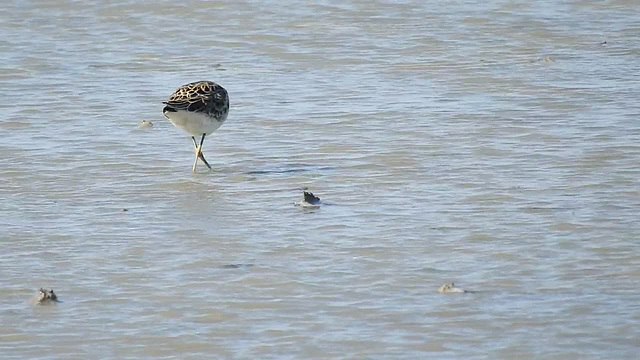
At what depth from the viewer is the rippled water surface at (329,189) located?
7191 millimetres

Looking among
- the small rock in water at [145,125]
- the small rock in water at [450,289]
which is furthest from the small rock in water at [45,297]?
the small rock in water at [145,125]

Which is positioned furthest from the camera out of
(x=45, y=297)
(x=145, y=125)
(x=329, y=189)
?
(x=145, y=125)

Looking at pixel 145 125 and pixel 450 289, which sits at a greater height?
pixel 450 289

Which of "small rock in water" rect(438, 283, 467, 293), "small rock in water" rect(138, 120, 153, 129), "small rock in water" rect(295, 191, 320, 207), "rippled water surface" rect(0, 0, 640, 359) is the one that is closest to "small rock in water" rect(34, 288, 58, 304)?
"rippled water surface" rect(0, 0, 640, 359)

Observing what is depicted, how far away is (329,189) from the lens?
33.2ft

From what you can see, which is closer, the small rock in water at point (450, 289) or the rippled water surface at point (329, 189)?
the rippled water surface at point (329, 189)

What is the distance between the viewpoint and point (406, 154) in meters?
11.1

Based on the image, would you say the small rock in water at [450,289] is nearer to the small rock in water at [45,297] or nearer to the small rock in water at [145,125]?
the small rock in water at [45,297]

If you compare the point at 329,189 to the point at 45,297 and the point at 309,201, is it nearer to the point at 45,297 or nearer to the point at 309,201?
the point at 309,201

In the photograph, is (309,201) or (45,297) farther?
(309,201)

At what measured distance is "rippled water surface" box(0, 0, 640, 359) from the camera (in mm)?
7191

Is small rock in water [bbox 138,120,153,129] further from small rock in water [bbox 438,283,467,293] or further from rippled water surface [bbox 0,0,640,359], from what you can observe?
small rock in water [bbox 438,283,467,293]

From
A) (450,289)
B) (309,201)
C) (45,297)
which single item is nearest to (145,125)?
(309,201)

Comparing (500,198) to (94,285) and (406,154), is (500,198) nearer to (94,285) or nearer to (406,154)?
(406,154)
